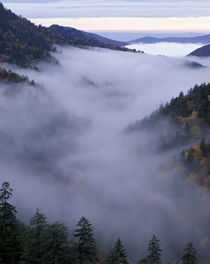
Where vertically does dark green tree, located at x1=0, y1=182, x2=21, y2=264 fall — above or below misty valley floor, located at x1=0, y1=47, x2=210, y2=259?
below

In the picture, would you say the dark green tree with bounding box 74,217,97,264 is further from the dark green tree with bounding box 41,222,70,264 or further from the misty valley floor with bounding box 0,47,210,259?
the misty valley floor with bounding box 0,47,210,259

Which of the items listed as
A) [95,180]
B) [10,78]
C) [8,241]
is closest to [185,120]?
[95,180]

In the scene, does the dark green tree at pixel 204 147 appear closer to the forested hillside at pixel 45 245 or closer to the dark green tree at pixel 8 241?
the forested hillside at pixel 45 245

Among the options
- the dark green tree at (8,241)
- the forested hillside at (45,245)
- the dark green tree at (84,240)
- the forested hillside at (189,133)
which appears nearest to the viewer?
the forested hillside at (45,245)

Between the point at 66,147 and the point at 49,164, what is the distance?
22.0 metres

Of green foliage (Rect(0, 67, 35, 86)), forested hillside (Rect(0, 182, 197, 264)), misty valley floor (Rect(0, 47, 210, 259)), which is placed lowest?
forested hillside (Rect(0, 182, 197, 264))

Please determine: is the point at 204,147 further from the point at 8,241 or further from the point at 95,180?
the point at 8,241

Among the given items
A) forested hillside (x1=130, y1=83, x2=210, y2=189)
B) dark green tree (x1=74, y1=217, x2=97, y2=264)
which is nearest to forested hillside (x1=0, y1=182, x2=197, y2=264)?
dark green tree (x1=74, y1=217, x2=97, y2=264)

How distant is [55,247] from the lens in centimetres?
3716

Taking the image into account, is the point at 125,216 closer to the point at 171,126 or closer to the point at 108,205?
the point at 108,205

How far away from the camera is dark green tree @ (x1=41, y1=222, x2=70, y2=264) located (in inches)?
1452

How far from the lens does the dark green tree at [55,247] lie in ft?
121

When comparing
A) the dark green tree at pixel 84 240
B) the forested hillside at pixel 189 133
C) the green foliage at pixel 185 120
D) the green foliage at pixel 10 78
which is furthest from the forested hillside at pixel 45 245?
the green foliage at pixel 10 78

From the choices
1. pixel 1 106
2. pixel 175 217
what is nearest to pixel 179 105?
pixel 175 217
